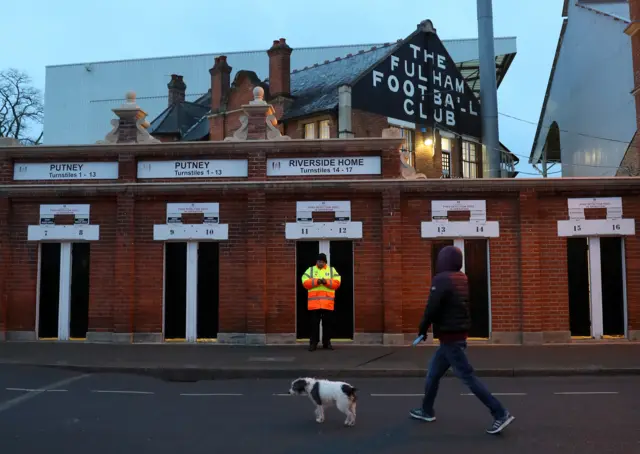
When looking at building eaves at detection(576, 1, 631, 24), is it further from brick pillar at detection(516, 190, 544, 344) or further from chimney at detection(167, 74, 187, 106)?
chimney at detection(167, 74, 187, 106)

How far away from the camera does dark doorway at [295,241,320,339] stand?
12484 millimetres

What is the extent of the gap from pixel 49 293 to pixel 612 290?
40.2ft

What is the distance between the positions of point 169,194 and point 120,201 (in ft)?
3.57

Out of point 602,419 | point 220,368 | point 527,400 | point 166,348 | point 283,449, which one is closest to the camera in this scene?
point 283,449

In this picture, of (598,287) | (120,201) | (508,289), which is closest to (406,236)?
(508,289)

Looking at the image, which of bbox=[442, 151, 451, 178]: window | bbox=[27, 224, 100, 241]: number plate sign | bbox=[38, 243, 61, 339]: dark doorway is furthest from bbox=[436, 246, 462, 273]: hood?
bbox=[442, 151, 451, 178]: window

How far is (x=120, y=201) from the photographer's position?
41.5 ft

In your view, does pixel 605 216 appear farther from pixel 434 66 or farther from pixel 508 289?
pixel 434 66

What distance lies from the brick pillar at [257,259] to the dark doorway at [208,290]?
2.63 feet

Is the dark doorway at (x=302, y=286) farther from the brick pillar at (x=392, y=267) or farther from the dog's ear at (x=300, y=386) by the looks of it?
the dog's ear at (x=300, y=386)

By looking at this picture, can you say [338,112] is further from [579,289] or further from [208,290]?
[579,289]

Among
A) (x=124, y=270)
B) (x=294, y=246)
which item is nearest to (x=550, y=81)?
(x=294, y=246)

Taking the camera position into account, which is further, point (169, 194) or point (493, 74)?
point (493, 74)

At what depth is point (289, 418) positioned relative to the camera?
657 centimetres
